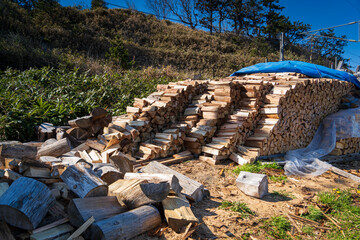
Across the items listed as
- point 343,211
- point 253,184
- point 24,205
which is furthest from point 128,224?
point 343,211

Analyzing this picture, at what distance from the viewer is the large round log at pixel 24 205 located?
5.73 ft

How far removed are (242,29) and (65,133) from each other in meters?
27.8

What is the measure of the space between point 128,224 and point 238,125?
3.32 meters

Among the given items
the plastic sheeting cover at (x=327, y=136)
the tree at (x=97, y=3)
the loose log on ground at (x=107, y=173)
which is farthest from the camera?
the tree at (x=97, y=3)

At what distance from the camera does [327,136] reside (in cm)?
632

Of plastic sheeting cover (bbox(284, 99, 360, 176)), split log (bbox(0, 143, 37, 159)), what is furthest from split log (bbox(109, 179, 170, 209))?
plastic sheeting cover (bbox(284, 99, 360, 176))

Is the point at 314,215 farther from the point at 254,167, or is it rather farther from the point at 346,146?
the point at 346,146

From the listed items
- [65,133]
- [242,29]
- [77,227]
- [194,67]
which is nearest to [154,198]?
[77,227]

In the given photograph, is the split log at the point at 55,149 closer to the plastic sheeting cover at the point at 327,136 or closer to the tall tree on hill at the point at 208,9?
the plastic sheeting cover at the point at 327,136

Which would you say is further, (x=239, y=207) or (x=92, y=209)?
(x=239, y=207)

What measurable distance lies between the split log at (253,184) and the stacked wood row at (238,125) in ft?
3.54

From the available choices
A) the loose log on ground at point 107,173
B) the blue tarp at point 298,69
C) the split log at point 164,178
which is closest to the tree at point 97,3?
the blue tarp at point 298,69

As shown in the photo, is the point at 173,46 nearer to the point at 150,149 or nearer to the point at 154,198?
the point at 150,149

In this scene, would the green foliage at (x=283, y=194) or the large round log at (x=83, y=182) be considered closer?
the large round log at (x=83, y=182)
